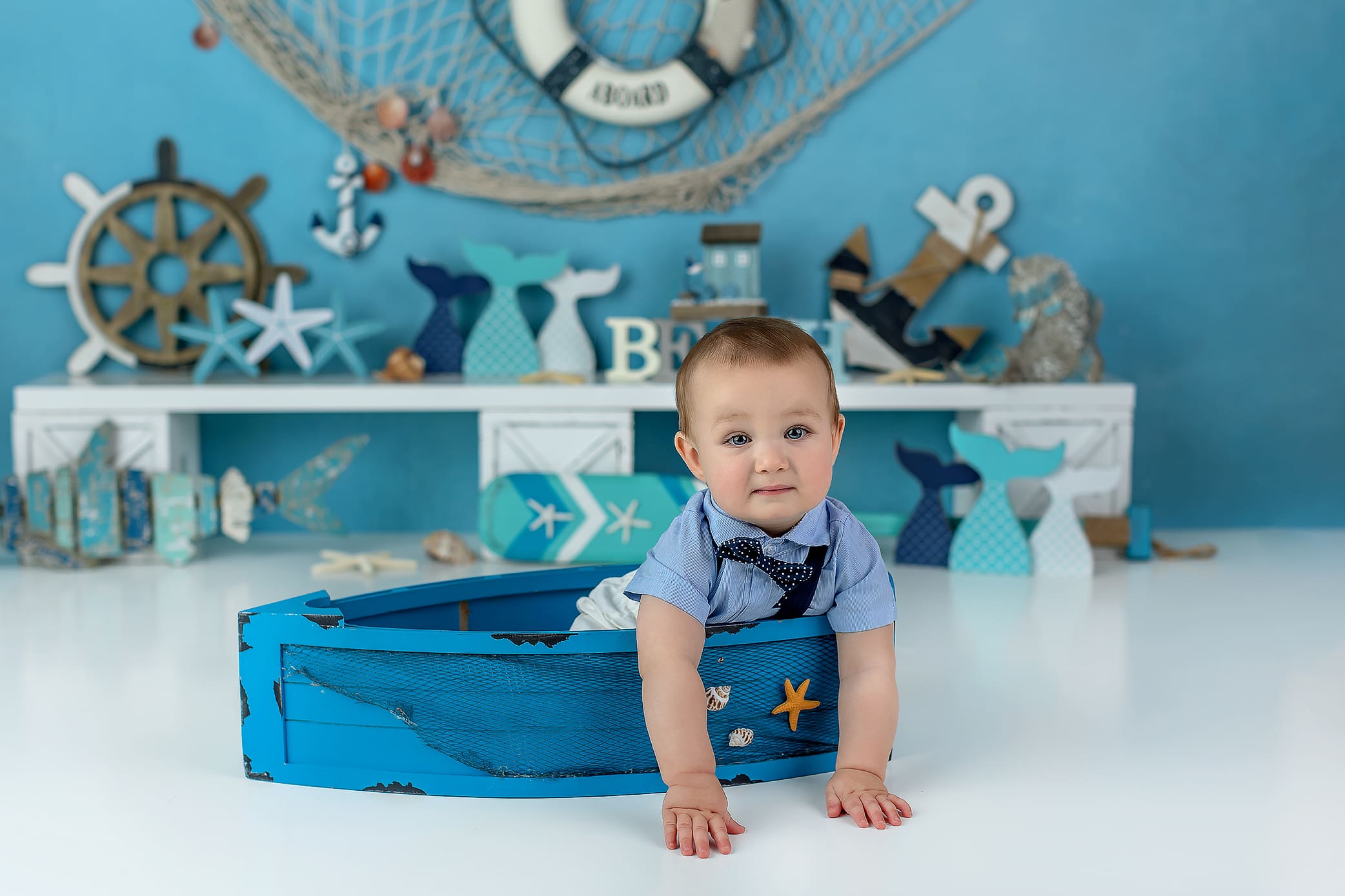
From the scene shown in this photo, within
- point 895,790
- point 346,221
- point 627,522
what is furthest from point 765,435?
point 346,221

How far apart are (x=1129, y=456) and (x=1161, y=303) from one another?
1.18ft

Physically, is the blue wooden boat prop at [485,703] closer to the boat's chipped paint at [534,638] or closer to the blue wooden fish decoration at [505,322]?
the boat's chipped paint at [534,638]

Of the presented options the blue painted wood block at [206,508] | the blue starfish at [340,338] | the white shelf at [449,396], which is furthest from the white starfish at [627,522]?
the blue painted wood block at [206,508]

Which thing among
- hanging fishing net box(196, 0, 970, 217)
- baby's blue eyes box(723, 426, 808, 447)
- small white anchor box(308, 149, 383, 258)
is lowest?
baby's blue eyes box(723, 426, 808, 447)

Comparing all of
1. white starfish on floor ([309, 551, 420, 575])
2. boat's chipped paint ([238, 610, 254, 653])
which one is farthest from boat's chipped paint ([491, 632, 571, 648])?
white starfish on floor ([309, 551, 420, 575])

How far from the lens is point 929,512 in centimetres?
221

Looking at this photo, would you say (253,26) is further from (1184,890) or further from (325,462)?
(1184,890)

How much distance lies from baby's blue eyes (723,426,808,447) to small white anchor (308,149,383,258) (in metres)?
1.44

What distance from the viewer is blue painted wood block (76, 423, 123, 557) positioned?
214cm

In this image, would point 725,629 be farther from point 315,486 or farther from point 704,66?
point 704,66

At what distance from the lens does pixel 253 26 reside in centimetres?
230

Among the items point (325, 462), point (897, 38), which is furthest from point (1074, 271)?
point (325, 462)

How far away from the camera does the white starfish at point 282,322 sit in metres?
2.26

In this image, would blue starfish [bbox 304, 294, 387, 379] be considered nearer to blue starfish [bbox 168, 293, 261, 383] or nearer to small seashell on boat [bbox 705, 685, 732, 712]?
blue starfish [bbox 168, 293, 261, 383]
